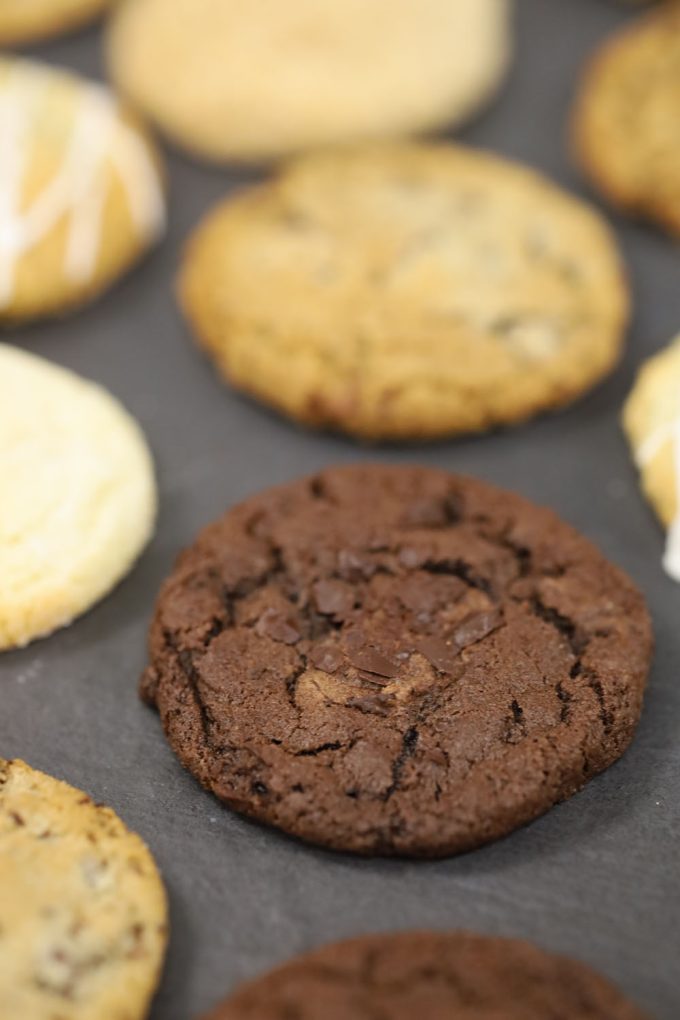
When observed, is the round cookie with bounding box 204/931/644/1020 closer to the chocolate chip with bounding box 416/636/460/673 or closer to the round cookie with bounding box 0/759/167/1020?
the round cookie with bounding box 0/759/167/1020

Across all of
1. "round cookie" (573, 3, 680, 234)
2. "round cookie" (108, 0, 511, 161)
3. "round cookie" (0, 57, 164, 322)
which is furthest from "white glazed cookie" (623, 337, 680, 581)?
"round cookie" (0, 57, 164, 322)

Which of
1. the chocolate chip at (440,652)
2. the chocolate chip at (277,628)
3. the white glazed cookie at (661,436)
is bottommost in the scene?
the chocolate chip at (277,628)

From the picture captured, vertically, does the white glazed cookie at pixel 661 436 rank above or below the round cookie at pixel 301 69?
below

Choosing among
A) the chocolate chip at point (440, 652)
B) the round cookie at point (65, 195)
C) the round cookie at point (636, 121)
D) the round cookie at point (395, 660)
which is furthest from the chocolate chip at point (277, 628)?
the round cookie at point (636, 121)

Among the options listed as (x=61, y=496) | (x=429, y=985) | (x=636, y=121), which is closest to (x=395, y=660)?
(x=429, y=985)

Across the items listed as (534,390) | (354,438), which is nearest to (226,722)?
(354,438)

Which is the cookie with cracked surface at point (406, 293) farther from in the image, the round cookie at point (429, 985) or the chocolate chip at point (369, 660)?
the round cookie at point (429, 985)
